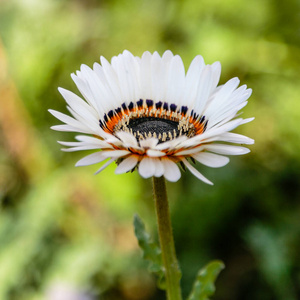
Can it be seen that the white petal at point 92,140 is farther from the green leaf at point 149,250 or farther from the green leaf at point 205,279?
the green leaf at point 205,279

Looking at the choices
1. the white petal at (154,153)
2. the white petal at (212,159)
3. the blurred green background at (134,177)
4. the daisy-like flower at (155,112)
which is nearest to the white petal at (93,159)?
the daisy-like flower at (155,112)

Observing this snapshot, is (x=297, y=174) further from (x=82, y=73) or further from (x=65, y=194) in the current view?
(x=82, y=73)

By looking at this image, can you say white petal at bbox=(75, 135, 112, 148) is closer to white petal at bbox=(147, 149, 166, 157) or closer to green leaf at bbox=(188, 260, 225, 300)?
white petal at bbox=(147, 149, 166, 157)

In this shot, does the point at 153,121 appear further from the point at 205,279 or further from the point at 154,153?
the point at 205,279

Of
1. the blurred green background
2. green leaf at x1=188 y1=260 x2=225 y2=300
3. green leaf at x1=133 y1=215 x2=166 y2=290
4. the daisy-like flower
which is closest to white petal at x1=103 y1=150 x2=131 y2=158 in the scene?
the daisy-like flower

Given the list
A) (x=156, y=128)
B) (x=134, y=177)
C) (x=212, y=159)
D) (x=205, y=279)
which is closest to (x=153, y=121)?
(x=156, y=128)

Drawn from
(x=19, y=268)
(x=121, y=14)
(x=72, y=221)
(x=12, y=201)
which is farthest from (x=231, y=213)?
(x=121, y=14)
